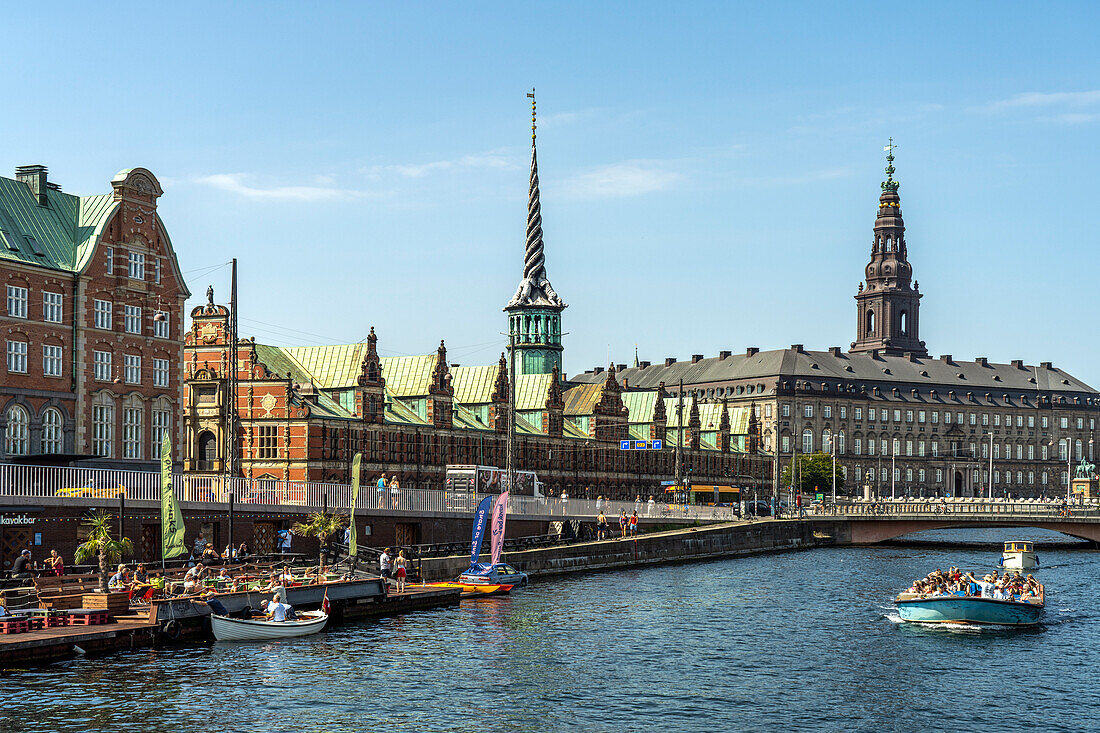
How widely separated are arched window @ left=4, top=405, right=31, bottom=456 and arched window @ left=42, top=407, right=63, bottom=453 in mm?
1289

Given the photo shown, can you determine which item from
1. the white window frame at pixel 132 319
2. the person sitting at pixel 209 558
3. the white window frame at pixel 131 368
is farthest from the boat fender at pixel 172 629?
the white window frame at pixel 132 319

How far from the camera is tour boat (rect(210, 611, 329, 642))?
60344mm

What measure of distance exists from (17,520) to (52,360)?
16.8 meters

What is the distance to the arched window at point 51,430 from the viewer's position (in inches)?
3329

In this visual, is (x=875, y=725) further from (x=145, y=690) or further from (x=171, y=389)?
(x=171, y=389)

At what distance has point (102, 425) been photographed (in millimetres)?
87938

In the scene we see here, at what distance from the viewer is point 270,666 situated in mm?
55531

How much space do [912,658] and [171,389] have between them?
2039 inches

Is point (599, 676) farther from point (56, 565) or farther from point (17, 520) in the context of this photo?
point (17, 520)

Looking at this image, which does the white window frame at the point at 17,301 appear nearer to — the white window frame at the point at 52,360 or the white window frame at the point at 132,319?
the white window frame at the point at 52,360

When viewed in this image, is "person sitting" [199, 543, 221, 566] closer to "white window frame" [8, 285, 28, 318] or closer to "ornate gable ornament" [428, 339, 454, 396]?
"white window frame" [8, 285, 28, 318]

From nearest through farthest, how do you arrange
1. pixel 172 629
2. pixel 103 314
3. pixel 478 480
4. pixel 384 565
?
pixel 172 629, pixel 384 565, pixel 103 314, pixel 478 480

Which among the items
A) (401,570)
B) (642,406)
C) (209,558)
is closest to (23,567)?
(209,558)

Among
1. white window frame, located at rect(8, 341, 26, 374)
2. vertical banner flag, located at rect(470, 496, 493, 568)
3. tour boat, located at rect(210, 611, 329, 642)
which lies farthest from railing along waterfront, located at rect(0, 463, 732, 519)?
tour boat, located at rect(210, 611, 329, 642)
